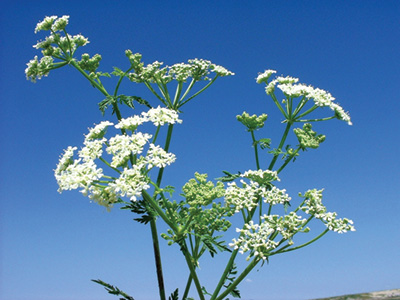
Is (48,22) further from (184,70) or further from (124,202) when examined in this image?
(124,202)

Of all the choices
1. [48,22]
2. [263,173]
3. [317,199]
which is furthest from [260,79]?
[48,22]

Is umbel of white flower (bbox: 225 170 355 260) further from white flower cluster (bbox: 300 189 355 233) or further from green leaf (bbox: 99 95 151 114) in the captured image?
green leaf (bbox: 99 95 151 114)

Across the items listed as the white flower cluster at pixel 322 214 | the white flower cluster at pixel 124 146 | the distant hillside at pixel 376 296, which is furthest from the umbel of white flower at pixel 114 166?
the distant hillside at pixel 376 296

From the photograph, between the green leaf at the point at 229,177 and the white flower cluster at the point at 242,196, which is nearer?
the white flower cluster at the point at 242,196

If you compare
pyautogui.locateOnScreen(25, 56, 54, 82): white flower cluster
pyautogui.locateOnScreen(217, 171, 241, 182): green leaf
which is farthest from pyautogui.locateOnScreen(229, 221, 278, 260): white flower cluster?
pyautogui.locateOnScreen(25, 56, 54, 82): white flower cluster

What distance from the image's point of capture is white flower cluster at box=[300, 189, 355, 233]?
212 inches

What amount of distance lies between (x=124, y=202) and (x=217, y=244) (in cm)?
128

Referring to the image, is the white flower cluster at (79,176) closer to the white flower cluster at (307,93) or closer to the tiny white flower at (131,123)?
the tiny white flower at (131,123)

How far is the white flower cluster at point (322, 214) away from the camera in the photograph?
539cm

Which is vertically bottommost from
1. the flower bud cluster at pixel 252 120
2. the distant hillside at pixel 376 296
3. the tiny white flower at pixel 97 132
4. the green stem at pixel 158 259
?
the distant hillside at pixel 376 296

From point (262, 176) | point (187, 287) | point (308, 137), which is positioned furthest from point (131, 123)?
point (187, 287)

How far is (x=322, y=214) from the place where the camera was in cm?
539

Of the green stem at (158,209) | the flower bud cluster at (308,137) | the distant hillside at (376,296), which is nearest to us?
the green stem at (158,209)

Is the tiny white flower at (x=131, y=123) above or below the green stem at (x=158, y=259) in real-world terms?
above
